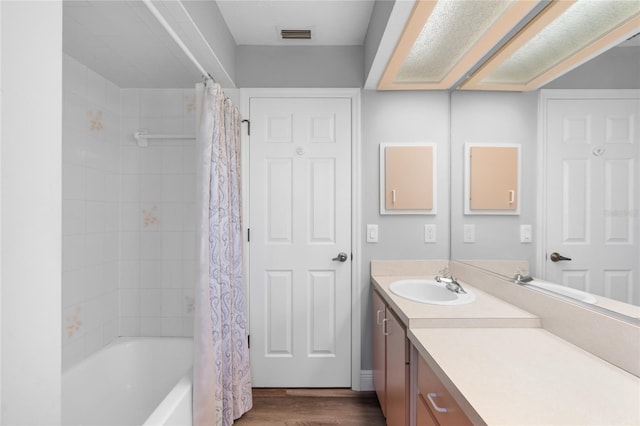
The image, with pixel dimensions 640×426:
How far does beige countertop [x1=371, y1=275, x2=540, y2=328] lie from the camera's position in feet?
4.09

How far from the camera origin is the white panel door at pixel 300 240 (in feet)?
7.05

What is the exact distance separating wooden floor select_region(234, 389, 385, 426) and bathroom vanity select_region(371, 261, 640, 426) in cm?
31

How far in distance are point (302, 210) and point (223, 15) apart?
1.35 meters

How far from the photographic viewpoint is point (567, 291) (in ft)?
3.76

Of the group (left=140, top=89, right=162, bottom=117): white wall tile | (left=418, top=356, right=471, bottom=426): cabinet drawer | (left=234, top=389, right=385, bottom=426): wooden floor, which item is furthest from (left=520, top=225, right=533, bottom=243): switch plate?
(left=140, top=89, right=162, bottom=117): white wall tile

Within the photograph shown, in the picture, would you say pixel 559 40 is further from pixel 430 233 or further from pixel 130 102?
pixel 130 102

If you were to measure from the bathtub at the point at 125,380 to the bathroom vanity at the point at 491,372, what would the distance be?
1083mm

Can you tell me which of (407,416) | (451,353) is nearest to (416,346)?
(451,353)

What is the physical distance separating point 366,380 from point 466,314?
46.3 inches

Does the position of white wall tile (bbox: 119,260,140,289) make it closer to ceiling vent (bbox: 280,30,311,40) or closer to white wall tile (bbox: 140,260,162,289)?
white wall tile (bbox: 140,260,162,289)

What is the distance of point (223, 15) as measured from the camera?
1849mm

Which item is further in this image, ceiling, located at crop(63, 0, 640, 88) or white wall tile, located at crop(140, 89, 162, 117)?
white wall tile, located at crop(140, 89, 162, 117)

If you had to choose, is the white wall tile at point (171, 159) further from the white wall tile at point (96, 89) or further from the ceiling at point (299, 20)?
the ceiling at point (299, 20)
